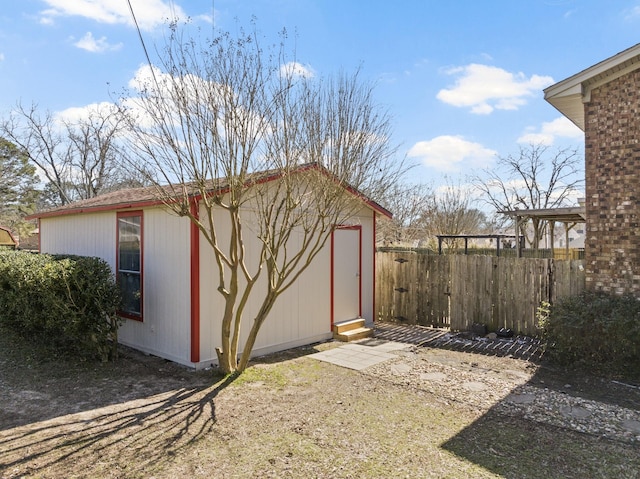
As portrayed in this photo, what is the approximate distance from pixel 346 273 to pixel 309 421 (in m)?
4.39

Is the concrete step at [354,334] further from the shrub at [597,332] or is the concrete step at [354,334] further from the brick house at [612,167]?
the brick house at [612,167]

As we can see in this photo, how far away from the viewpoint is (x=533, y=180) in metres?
21.9

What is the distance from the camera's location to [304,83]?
5355 mm

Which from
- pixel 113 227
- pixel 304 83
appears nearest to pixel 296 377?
pixel 304 83

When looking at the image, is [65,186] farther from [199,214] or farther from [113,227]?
[199,214]

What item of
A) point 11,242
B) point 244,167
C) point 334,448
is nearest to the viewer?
point 334,448

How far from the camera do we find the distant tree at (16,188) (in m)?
24.9

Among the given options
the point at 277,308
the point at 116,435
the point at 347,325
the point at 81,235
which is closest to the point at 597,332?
the point at 347,325

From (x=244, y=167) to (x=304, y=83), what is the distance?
4.54 ft

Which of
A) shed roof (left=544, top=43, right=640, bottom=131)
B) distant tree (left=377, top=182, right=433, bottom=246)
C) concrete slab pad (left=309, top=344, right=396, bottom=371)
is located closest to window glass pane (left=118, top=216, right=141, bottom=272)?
concrete slab pad (left=309, top=344, right=396, bottom=371)

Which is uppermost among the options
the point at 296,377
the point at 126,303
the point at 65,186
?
the point at 65,186

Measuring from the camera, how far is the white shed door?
802 centimetres

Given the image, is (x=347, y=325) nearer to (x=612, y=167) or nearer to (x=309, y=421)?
(x=309, y=421)

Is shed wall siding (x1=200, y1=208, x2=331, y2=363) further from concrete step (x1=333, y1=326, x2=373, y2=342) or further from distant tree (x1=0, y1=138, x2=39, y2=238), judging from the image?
distant tree (x1=0, y1=138, x2=39, y2=238)
